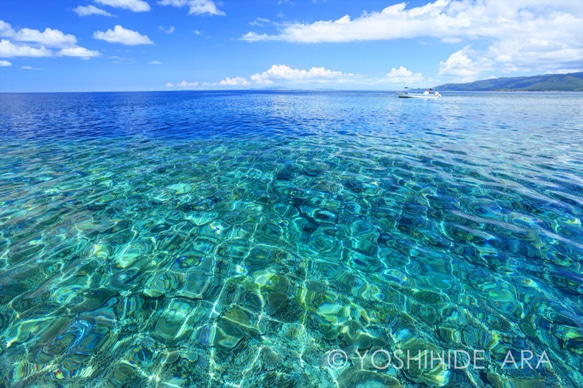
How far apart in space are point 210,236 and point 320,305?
3.81m

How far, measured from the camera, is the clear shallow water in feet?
12.3

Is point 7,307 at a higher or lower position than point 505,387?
higher

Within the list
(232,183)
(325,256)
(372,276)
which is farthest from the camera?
(232,183)

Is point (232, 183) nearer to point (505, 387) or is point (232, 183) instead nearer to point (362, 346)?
point (362, 346)

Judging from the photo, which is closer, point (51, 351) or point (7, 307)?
point (51, 351)

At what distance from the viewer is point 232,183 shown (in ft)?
35.1

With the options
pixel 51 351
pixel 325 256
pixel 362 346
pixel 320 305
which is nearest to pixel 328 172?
pixel 325 256

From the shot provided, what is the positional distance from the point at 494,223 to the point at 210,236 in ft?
28.3

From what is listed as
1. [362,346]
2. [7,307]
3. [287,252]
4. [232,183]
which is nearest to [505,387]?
[362,346]

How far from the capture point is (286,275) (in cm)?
550

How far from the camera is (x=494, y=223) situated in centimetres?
718

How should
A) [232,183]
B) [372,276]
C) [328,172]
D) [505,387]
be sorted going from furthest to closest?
[328,172]
[232,183]
[372,276]
[505,387]

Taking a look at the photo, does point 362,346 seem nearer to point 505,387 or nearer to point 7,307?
point 505,387

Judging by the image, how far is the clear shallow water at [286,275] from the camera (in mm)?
3738
